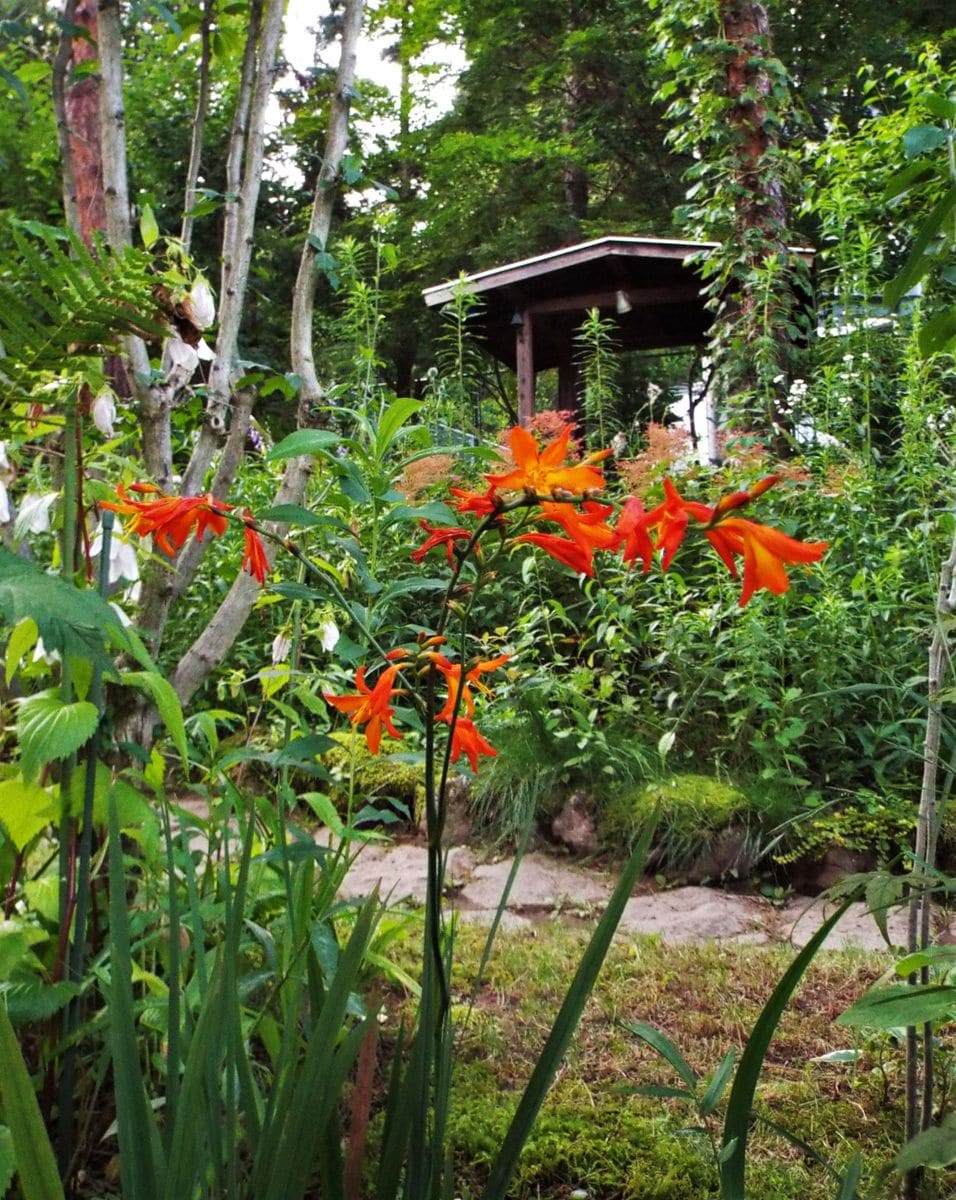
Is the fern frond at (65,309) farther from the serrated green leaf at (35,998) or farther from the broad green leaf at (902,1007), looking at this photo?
the broad green leaf at (902,1007)

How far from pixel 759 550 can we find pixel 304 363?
119 cm

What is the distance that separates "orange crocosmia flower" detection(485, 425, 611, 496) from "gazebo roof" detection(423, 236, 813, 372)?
20.9ft

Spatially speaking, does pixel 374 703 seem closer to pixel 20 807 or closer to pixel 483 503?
pixel 483 503

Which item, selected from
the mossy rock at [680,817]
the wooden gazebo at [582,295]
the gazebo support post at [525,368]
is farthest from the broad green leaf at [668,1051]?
the gazebo support post at [525,368]

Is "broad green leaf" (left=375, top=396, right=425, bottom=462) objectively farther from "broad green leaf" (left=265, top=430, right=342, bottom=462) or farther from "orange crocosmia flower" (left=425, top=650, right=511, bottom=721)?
"orange crocosmia flower" (left=425, top=650, right=511, bottom=721)

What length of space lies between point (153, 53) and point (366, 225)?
358 cm

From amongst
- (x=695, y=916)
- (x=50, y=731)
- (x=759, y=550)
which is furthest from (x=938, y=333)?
(x=695, y=916)

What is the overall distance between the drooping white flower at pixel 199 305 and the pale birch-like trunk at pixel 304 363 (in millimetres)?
262

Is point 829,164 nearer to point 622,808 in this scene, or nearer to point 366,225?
point 622,808

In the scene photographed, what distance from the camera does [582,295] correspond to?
27.2 ft

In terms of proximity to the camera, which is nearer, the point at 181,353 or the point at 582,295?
the point at 181,353

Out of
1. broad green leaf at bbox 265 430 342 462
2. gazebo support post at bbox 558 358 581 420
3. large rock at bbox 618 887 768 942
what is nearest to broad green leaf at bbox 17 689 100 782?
broad green leaf at bbox 265 430 342 462

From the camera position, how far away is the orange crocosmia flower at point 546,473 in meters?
0.67

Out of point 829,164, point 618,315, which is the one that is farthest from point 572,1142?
point 618,315
